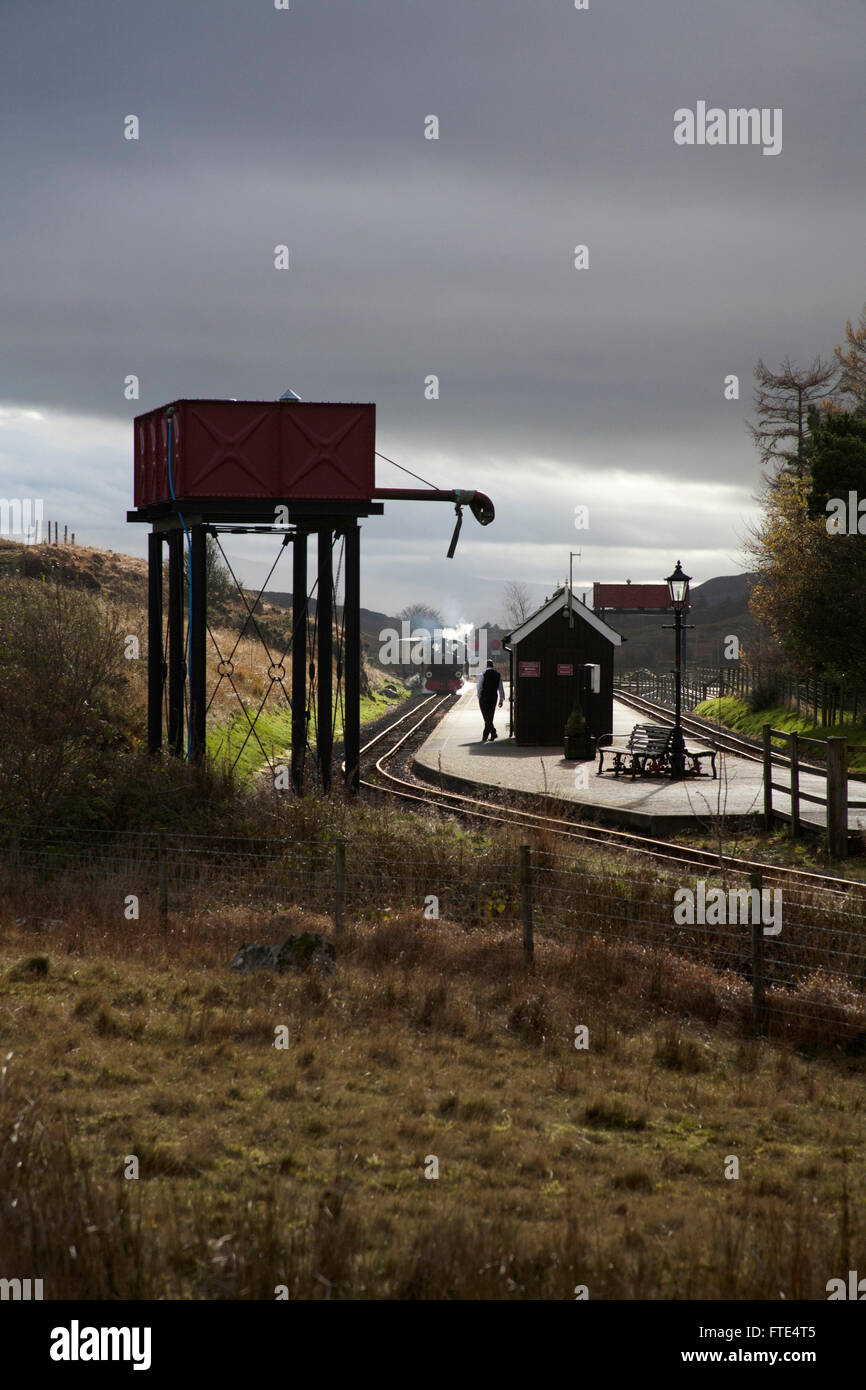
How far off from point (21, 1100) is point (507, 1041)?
3.39 meters

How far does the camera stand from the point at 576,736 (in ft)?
96.1

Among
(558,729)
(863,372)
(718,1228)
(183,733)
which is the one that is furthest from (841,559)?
(718,1228)

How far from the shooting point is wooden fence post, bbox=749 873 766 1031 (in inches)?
353

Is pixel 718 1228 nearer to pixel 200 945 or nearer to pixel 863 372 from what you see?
Result: pixel 200 945

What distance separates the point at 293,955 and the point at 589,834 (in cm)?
761

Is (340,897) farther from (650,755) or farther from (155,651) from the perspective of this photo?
(650,755)

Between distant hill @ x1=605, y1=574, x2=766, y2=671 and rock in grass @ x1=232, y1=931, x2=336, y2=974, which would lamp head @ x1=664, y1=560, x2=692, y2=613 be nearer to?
rock in grass @ x1=232, y1=931, x2=336, y2=974

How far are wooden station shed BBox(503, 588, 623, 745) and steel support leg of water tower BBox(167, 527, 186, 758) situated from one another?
1484 cm

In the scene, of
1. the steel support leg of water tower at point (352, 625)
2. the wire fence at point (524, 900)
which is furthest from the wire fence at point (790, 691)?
the wire fence at point (524, 900)

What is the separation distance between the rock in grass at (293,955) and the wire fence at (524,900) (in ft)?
2.48

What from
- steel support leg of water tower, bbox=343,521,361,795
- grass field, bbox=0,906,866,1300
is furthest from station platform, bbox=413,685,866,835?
grass field, bbox=0,906,866,1300

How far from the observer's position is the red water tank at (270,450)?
17.8 meters

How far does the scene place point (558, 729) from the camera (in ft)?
110

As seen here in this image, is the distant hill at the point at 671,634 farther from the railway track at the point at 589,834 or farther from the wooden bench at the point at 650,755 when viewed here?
the railway track at the point at 589,834
